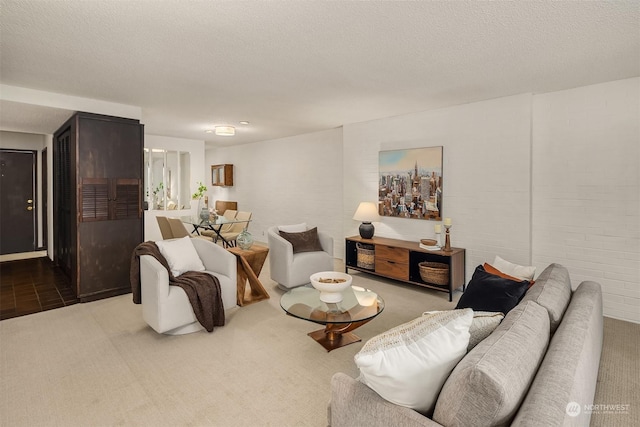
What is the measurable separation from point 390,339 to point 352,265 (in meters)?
3.87

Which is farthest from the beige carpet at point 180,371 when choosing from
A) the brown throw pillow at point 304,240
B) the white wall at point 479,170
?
the white wall at point 479,170

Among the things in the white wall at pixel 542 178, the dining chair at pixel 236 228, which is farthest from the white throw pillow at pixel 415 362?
the dining chair at pixel 236 228

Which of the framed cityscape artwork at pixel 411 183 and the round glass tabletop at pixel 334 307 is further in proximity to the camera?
the framed cityscape artwork at pixel 411 183

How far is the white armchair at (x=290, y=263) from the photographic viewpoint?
4.27 metres

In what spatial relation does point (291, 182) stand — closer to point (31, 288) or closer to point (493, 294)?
point (31, 288)

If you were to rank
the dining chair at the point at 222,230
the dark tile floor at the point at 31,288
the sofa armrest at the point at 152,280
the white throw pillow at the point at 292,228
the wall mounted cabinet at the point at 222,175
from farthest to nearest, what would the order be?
1. the wall mounted cabinet at the point at 222,175
2. the dining chair at the point at 222,230
3. the white throw pillow at the point at 292,228
4. the dark tile floor at the point at 31,288
5. the sofa armrest at the point at 152,280

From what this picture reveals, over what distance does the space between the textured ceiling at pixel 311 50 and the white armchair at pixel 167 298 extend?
1.78m

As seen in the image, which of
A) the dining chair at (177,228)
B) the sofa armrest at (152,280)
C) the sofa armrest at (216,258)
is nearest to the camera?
the sofa armrest at (152,280)

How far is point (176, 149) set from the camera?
24.3 ft

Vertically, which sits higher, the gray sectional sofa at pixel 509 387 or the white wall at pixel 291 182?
the white wall at pixel 291 182

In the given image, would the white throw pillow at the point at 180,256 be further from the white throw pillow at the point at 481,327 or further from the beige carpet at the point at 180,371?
the white throw pillow at the point at 481,327

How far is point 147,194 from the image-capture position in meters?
7.15

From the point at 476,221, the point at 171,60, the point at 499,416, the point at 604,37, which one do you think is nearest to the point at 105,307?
the point at 171,60

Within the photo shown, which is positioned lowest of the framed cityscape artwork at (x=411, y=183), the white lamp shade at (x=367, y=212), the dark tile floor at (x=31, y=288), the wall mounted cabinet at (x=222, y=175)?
the dark tile floor at (x=31, y=288)
